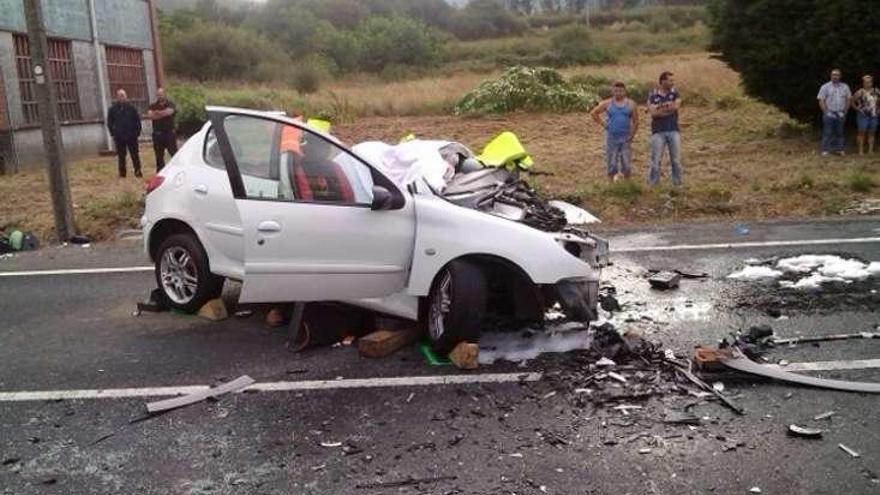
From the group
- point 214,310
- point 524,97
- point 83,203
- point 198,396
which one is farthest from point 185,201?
point 524,97

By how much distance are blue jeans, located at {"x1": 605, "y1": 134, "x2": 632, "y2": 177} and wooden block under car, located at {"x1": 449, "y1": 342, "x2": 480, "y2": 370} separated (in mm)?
8034

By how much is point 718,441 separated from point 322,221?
9.79ft

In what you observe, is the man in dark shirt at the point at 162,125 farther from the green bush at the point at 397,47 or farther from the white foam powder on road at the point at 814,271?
the green bush at the point at 397,47

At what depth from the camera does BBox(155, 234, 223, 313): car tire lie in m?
6.79

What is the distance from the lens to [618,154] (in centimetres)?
1290

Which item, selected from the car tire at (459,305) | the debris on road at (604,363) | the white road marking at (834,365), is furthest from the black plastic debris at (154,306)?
the white road marking at (834,365)

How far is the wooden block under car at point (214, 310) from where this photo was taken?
6875mm

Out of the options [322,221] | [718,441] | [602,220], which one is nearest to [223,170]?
[322,221]

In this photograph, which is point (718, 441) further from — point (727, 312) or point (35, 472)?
point (35, 472)

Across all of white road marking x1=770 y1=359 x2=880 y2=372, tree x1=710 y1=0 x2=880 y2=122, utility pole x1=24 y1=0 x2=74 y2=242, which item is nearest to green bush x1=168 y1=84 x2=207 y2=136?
utility pole x1=24 y1=0 x2=74 y2=242

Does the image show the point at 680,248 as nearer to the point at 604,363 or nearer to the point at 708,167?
the point at 604,363

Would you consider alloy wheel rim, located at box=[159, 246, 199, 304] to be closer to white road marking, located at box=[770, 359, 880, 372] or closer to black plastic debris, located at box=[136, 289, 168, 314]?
black plastic debris, located at box=[136, 289, 168, 314]

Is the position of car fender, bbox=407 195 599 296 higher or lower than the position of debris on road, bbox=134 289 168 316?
higher

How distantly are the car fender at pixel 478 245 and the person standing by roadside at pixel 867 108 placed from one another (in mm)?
11280
